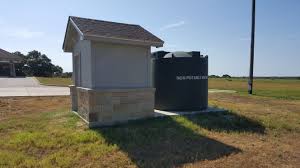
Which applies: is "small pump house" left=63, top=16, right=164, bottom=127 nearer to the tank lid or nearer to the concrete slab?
the tank lid

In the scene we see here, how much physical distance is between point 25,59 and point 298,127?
6619 centimetres

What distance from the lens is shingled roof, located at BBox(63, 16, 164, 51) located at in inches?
316

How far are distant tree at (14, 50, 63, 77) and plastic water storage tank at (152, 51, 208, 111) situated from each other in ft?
186

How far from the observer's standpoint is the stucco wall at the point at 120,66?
27.3 ft

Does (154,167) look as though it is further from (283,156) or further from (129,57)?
(129,57)

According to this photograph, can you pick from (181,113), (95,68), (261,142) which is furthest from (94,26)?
(261,142)

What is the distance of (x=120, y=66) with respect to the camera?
867 centimetres

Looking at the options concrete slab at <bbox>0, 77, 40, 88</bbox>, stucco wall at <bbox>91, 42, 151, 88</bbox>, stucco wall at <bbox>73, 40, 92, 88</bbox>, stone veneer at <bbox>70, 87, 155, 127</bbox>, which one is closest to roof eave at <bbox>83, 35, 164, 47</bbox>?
stucco wall at <bbox>91, 42, 151, 88</bbox>

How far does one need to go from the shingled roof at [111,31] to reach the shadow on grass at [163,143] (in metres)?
2.57

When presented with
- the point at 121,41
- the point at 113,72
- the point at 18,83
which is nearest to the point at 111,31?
the point at 121,41

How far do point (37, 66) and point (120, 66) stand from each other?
61093 millimetres

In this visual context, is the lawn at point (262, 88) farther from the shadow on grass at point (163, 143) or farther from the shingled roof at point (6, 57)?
the shadow on grass at point (163, 143)

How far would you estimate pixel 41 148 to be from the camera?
621 cm

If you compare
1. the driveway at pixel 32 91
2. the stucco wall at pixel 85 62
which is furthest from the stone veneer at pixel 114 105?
the driveway at pixel 32 91
